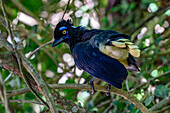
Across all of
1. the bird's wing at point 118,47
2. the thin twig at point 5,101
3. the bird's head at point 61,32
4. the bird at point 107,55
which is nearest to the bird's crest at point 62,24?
the bird's head at point 61,32

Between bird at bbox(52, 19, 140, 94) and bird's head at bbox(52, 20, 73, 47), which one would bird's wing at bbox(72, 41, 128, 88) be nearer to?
bird at bbox(52, 19, 140, 94)

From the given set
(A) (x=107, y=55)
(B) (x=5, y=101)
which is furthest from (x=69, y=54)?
(B) (x=5, y=101)

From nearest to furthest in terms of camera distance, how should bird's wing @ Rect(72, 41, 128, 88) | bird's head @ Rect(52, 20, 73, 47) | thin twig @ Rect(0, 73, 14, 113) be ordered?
thin twig @ Rect(0, 73, 14, 113) < bird's wing @ Rect(72, 41, 128, 88) < bird's head @ Rect(52, 20, 73, 47)

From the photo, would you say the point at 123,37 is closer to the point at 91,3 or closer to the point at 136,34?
the point at 91,3

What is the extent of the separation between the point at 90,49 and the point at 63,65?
1.26 meters

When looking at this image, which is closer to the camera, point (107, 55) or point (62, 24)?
point (107, 55)

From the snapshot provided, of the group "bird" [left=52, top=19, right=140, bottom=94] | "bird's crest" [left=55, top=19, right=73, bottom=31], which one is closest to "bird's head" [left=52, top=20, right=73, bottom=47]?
"bird's crest" [left=55, top=19, right=73, bottom=31]

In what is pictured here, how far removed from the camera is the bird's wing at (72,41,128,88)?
6.10ft

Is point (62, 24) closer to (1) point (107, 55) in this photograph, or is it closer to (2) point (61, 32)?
(2) point (61, 32)

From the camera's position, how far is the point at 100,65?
6.28ft

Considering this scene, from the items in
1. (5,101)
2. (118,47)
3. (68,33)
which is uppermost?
(68,33)

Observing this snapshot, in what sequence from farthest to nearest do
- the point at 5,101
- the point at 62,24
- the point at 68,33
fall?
the point at 68,33 < the point at 62,24 < the point at 5,101

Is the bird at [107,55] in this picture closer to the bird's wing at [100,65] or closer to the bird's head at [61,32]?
the bird's wing at [100,65]

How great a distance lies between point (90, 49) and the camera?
6.47ft
